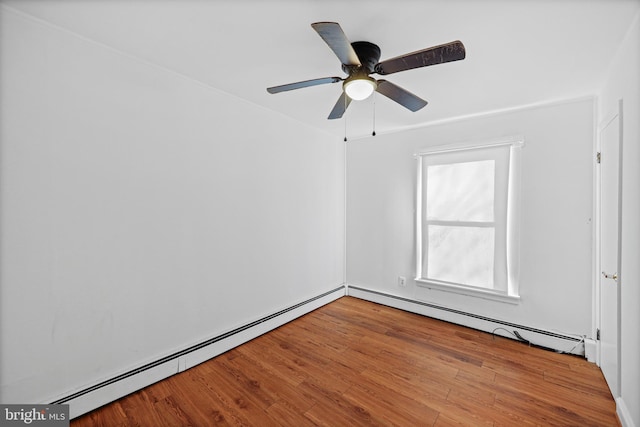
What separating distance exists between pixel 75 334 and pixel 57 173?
1.03 meters

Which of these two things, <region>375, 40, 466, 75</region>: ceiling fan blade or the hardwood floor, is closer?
<region>375, 40, 466, 75</region>: ceiling fan blade

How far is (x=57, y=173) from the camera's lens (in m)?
1.68

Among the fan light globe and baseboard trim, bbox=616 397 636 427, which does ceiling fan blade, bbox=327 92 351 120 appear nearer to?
the fan light globe

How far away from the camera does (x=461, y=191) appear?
127 inches

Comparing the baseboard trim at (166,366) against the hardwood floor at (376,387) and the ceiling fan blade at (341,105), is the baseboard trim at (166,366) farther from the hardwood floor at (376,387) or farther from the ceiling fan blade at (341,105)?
the ceiling fan blade at (341,105)

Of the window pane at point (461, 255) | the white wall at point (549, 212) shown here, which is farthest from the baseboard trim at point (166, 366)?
the white wall at point (549, 212)

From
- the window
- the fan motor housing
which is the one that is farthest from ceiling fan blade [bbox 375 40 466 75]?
the window

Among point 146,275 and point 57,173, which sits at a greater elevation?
point 57,173

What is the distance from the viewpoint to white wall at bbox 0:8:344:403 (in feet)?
5.16

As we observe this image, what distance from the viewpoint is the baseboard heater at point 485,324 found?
262 centimetres

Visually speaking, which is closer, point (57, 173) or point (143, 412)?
point (57, 173)

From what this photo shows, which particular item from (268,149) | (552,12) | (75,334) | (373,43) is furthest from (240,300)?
(552,12)

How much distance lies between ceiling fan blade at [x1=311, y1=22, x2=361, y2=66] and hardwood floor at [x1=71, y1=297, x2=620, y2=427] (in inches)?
87.4

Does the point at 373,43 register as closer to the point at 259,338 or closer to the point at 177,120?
the point at 177,120
